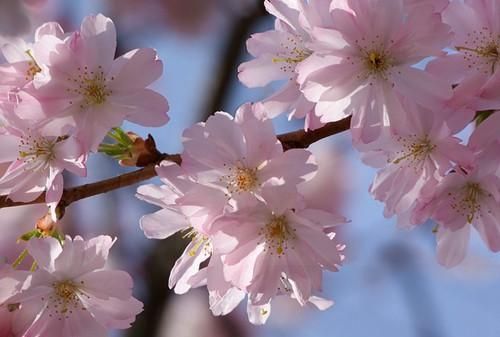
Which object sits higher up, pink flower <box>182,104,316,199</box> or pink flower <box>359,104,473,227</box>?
pink flower <box>182,104,316,199</box>

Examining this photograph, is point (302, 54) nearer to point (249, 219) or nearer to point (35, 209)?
point (249, 219)

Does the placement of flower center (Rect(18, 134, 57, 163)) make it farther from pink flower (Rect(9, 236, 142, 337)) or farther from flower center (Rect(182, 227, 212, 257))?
flower center (Rect(182, 227, 212, 257))

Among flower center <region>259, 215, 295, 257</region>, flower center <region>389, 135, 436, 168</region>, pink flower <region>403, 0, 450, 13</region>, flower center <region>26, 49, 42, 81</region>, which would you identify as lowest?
flower center <region>259, 215, 295, 257</region>

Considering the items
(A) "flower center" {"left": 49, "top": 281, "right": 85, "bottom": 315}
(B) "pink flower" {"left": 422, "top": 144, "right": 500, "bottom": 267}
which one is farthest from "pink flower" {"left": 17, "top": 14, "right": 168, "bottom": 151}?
(B) "pink flower" {"left": 422, "top": 144, "right": 500, "bottom": 267}

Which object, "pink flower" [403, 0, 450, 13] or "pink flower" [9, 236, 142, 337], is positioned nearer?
"pink flower" [403, 0, 450, 13]

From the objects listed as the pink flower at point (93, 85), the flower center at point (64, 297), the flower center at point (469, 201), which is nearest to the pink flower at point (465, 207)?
the flower center at point (469, 201)

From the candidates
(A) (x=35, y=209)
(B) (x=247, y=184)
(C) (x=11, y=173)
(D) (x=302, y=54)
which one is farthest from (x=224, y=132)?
(A) (x=35, y=209)
